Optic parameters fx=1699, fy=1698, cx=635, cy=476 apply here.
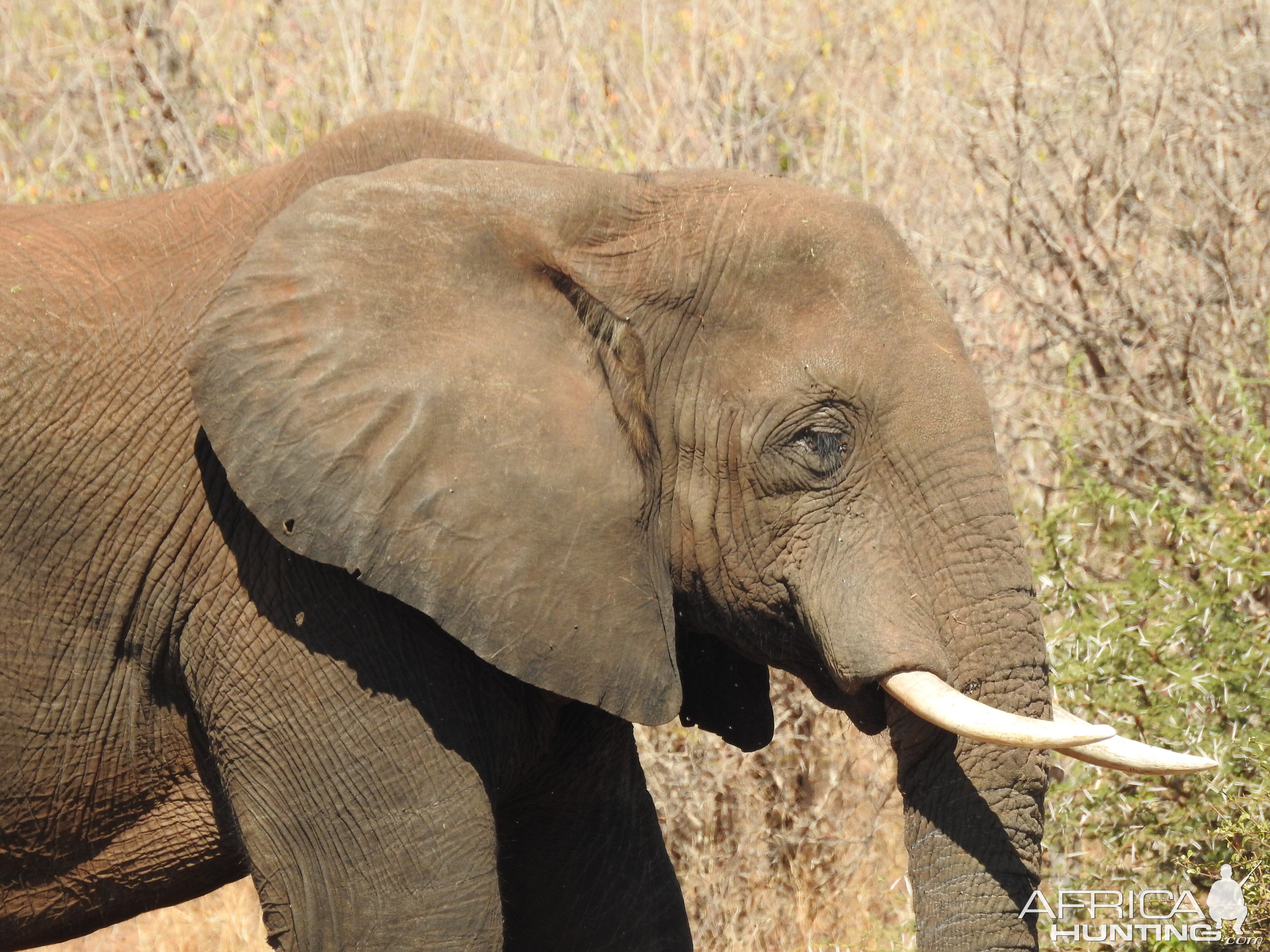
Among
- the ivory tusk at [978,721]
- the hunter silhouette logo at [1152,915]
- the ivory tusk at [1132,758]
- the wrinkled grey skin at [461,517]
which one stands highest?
the wrinkled grey skin at [461,517]

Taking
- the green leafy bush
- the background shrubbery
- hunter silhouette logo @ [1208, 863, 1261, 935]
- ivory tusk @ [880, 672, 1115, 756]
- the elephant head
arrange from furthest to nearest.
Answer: the background shrubbery
the green leafy bush
hunter silhouette logo @ [1208, 863, 1261, 935]
the elephant head
ivory tusk @ [880, 672, 1115, 756]

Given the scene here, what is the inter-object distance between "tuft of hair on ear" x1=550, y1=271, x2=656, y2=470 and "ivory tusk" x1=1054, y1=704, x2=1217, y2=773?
1.05m

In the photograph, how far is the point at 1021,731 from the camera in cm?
318

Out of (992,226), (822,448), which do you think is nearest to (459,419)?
(822,448)

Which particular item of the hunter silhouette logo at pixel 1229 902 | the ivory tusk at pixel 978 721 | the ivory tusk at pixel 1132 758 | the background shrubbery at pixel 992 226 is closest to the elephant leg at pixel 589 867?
the ivory tusk at pixel 978 721

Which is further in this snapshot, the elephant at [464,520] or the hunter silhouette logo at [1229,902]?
the hunter silhouette logo at [1229,902]

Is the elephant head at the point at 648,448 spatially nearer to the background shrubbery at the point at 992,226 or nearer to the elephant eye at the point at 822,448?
the elephant eye at the point at 822,448

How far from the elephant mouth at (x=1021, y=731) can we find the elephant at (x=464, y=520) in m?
0.01

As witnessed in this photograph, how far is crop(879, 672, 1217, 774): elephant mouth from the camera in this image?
10.4 feet

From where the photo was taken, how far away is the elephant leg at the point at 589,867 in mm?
4223

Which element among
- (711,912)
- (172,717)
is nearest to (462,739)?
(172,717)

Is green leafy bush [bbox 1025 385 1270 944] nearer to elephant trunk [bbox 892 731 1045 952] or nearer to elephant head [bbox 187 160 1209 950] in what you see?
elephant trunk [bbox 892 731 1045 952]

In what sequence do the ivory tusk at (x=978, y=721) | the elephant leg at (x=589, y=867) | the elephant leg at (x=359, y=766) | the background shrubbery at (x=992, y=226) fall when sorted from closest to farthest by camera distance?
1. the ivory tusk at (x=978, y=721)
2. the elephant leg at (x=359, y=766)
3. the elephant leg at (x=589, y=867)
4. the background shrubbery at (x=992, y=226)

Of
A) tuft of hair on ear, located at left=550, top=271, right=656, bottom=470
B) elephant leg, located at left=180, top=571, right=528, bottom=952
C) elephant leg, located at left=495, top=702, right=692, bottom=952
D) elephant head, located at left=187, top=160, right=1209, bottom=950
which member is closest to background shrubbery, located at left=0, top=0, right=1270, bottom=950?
elephant leg, located at left=495, top=702, right=692, bottom=952
